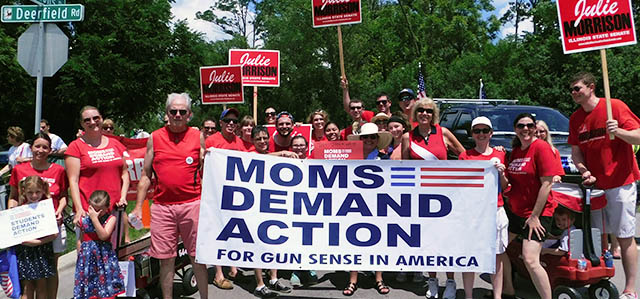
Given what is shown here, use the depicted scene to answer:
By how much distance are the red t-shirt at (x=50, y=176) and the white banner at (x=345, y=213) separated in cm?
133

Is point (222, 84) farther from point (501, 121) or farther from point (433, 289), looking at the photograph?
point (433, 289)

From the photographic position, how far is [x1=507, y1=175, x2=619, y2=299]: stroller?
4789mm

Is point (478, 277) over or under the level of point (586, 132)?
under

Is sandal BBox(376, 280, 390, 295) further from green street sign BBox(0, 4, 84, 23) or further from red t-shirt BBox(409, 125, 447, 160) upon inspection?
green street sign BBox(0, 4, 84, 23)

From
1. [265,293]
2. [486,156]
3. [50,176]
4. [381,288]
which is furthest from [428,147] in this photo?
[50,176]

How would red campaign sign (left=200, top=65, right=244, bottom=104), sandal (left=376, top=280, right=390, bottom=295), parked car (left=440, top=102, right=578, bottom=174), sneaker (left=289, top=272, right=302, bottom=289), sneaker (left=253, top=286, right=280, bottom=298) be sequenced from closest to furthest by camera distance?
sneaker (left=253, top=286, right=280, bottom=298) < sandal (left=376, top=280, right=390, bottom=295) < sneaker (left=289, top=272, right=302, bottom=289) < parked car (left=440, top=102, right=578, bottom=174) < red campaign sign (left=200, top=65, right=244, bottom=104)

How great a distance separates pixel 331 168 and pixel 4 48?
2181cm

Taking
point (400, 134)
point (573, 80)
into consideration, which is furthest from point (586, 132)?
point (400, 134)

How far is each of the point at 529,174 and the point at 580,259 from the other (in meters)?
0.97

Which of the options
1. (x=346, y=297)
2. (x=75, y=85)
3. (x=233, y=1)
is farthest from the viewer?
(x=233, y=1)

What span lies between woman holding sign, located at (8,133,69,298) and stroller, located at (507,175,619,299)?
4417 mm

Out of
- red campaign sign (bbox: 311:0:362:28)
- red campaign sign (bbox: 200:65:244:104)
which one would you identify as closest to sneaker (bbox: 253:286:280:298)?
red campaign sign (bbox: 311:0:362:28)

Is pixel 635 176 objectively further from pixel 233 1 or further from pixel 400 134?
pixel 233 1

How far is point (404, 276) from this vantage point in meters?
5.98
